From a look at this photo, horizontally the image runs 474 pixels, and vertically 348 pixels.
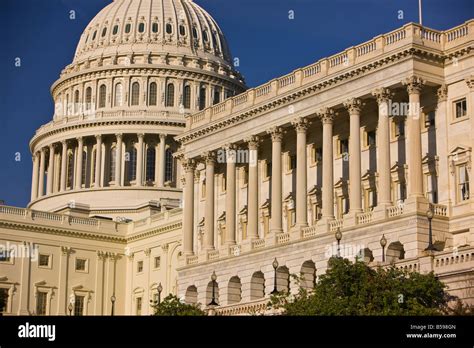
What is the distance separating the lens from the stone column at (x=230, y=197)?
94.8m

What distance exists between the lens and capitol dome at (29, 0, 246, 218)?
155000mm

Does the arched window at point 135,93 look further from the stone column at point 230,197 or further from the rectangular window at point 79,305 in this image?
the stone column at point 230,197

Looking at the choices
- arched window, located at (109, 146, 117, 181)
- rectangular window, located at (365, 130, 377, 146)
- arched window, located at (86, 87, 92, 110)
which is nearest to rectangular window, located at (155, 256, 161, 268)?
arched window, located at (109, 146, 117, 181)

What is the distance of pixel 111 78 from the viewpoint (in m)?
165

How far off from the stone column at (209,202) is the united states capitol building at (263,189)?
14 cm

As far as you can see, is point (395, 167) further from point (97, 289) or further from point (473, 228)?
point (97, 289)

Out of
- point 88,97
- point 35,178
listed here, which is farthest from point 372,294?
point 35,178

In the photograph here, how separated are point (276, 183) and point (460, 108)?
63.0 ft

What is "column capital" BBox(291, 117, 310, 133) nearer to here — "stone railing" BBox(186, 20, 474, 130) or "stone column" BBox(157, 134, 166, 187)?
"stone railing" BBox(186, 20, 474, 130)

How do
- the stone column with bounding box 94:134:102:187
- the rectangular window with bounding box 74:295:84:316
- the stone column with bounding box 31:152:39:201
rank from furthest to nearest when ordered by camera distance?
the stone column with bounding box 31:152:39:201 → the stone column with bounding box 94:134:102:187 → the rectangular window with bounding box 74:295:84:316

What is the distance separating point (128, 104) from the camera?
533ft

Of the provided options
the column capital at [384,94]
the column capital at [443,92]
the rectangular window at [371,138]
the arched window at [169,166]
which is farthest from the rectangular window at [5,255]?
the column capital at [443,92]

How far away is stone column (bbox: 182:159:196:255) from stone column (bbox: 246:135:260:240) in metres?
9.67
